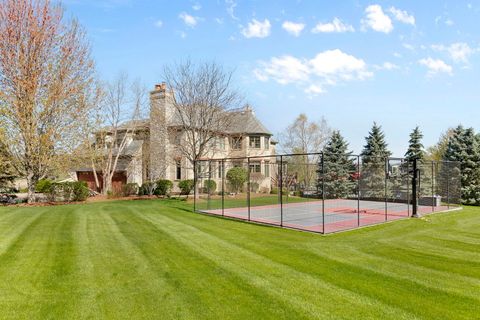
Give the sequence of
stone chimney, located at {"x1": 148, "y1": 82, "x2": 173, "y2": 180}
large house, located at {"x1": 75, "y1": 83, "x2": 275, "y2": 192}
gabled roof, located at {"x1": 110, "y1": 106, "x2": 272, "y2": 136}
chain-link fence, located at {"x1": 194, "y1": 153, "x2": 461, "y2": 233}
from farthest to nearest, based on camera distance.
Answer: gabled roof, located at {"x1": 110, "y1": 106, "x2": 272, "y2": 136}
stone chimney, located at {"x1": 148, "y1": 82, "x2": 173, "y2": 180}
large house, located at {"x1": 75, "y1": 83, "x2": 275, "y2": 192}
chain-link fence, located at {"x1": 194, "y1": 153, "x2": 461, "y2": 233}

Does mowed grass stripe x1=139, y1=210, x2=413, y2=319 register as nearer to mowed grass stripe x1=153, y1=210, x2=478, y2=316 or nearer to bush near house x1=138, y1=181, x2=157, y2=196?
mowed grass stripe x1=153, y1=210, x2=478, y2=316

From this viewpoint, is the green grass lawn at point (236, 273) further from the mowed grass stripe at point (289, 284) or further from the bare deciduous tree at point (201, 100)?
the bare deciduous tree at point (201, 100)

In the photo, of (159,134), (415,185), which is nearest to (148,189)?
(159,134)

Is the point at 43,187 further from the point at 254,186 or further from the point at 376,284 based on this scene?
the point at 376,284

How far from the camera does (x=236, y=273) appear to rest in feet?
19.9

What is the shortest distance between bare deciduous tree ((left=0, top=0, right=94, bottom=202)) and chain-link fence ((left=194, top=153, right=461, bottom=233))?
871 cm

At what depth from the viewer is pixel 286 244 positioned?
8.62 metres

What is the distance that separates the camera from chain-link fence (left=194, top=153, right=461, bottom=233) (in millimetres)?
13188

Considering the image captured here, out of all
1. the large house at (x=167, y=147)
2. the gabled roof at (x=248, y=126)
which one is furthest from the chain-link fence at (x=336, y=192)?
the gabled roof at (x=248, y=126)

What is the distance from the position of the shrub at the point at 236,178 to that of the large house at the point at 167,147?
92 cm

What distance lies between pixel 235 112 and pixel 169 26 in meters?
10.3

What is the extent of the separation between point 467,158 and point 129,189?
23.9 m

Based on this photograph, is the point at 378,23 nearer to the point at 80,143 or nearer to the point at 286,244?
the point at 286,244

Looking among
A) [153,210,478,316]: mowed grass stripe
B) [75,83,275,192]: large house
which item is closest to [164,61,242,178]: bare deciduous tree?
[75,83,275,192]: large house
